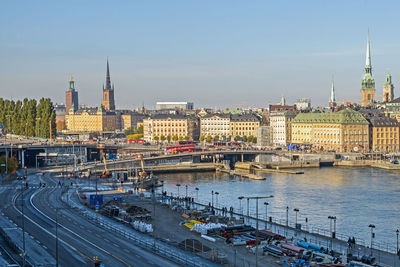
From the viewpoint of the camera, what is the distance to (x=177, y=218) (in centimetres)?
4444

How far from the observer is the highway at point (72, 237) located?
30.4 meters

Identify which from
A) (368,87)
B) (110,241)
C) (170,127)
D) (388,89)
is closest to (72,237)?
(110,241)

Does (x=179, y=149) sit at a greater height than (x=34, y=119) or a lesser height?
lesser

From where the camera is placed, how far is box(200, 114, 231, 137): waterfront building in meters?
150

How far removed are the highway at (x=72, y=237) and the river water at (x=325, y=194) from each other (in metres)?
15.5

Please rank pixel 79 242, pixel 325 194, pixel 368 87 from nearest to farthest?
pixel 79 242 < pixel 325 194 < pixel 368 87

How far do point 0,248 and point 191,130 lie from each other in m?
122

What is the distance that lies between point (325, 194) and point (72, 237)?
32522 mm

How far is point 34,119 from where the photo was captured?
353 ft

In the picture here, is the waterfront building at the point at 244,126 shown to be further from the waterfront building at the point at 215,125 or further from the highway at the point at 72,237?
the highway at the point at 72,237

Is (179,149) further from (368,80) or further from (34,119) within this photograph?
(368,80)

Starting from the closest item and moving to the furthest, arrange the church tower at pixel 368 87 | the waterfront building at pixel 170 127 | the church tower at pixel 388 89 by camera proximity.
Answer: the waterfront building at pixel 170 127, the church tower at pixel 368 87, the church tower at pixel 388 89

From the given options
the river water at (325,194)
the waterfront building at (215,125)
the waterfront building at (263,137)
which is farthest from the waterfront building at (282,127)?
the river water at (325,194)

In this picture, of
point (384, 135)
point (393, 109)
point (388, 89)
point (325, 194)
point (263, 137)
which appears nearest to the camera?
point (325, 194)
